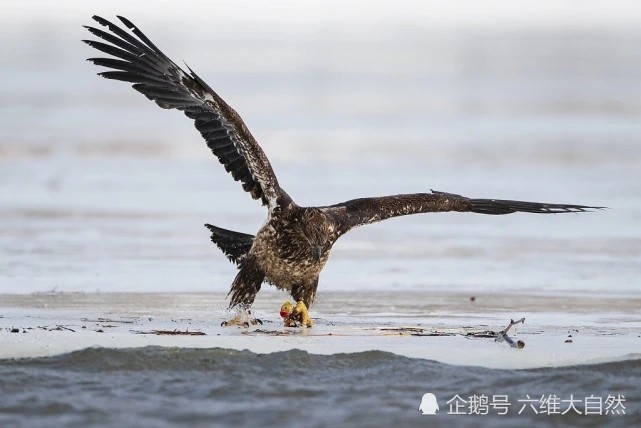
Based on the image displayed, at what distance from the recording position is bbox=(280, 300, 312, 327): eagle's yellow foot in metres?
9.07

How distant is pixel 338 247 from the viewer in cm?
1254

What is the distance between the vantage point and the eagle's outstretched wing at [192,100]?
9.23 metres

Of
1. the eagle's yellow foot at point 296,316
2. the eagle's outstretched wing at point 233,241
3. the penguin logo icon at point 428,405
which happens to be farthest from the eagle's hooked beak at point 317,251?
the penguin logo icon at point 428,405

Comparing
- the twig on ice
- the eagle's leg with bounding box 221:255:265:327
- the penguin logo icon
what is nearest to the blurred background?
the eagle's leg with bounding box 221:255:265:327

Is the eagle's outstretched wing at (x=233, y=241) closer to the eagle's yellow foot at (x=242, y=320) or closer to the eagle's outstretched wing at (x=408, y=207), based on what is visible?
the eagle's outstretched wing at (x=408, y=207)

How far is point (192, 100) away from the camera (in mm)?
9305

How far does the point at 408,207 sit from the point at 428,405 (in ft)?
11.0

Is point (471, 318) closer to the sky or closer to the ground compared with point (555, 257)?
closer to the ground

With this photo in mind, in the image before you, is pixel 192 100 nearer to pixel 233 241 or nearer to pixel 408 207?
pixel 233 241

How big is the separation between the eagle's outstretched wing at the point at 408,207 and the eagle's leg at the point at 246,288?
0.66 meters

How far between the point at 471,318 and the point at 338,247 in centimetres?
321

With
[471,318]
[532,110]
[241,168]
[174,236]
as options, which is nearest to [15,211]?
[174,236]

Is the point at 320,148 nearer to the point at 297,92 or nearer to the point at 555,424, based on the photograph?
the point at 297,92

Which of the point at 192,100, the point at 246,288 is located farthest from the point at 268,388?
the point at 192,100
